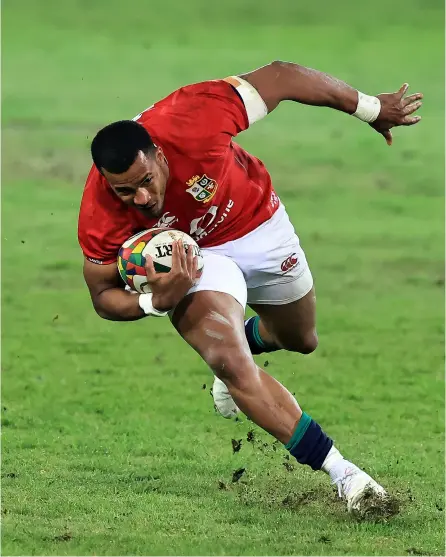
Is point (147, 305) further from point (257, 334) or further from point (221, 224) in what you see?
point (257, 334)

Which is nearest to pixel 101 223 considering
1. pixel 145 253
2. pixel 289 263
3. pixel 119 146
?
pixel 145 253

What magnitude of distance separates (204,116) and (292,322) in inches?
72.9

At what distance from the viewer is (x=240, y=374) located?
24.1 feet

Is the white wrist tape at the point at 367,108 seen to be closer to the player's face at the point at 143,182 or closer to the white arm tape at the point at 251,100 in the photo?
→ the white arm tape at the point at 251,100

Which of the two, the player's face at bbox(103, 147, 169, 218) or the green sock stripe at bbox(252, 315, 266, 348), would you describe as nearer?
the player's face at bbox(103, 147, 169, 218)

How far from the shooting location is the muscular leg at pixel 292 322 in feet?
29.5

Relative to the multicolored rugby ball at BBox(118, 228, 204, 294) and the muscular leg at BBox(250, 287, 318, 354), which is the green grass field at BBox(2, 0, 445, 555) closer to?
the muscular leg at BBox(250, 287, 318, 354)

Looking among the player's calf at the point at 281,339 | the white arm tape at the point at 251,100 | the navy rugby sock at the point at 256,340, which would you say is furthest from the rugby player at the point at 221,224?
the navy rugby sock at the point at 256,340

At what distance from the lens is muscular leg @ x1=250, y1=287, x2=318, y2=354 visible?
9.00 meters

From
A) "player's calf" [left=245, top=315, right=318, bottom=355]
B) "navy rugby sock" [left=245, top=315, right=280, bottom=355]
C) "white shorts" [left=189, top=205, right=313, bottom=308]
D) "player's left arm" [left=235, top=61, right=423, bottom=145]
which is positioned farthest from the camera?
"navy rugby sock" [left=245, top=315, right=280, bottom=355]

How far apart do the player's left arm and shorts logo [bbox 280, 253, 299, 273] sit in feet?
3.28

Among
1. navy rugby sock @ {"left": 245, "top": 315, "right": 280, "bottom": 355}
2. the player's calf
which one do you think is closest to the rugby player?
the player's calf

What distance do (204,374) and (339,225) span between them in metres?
6.68

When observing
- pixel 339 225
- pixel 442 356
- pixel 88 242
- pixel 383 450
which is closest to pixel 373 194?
pixel 339 225
